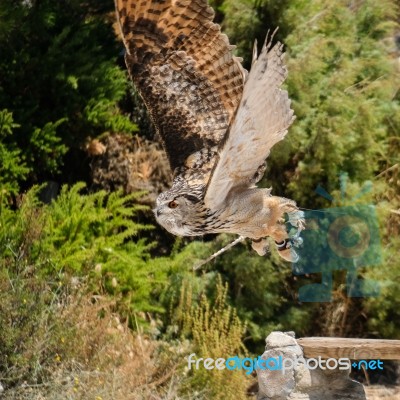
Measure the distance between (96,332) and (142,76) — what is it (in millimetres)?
1792

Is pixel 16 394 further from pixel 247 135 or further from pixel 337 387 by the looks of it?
pixel 247 135

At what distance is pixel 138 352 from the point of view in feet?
18.7

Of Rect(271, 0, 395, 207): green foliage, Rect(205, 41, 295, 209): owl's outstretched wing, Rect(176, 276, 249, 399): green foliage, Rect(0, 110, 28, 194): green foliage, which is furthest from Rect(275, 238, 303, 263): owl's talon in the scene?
Rect(0, 110, 28, 194): green foliage

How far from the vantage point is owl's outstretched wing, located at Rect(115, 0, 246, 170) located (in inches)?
171

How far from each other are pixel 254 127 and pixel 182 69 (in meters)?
1.04

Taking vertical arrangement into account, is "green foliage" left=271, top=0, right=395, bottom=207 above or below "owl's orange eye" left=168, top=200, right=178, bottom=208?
below

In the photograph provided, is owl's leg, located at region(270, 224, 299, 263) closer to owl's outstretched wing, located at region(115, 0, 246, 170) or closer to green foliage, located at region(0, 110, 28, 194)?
owl's outstretched wing, located at region(115, 0, 246, 170)

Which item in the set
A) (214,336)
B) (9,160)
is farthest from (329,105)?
(9,160)

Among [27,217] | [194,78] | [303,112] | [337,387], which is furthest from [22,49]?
[337,387]

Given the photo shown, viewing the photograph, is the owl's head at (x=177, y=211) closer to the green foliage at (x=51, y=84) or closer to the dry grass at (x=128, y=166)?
the green foliage at (x=51, y=84)

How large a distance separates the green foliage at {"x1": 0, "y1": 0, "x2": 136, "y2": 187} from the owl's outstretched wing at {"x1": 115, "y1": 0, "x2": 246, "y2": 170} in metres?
2.19

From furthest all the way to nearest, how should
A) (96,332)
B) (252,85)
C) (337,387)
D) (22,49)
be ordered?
(22,49) < (96,332) < (337,387) < (252,85)

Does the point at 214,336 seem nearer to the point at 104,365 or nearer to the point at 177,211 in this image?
the point at 104,365

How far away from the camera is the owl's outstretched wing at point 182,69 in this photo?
435 centimetres
